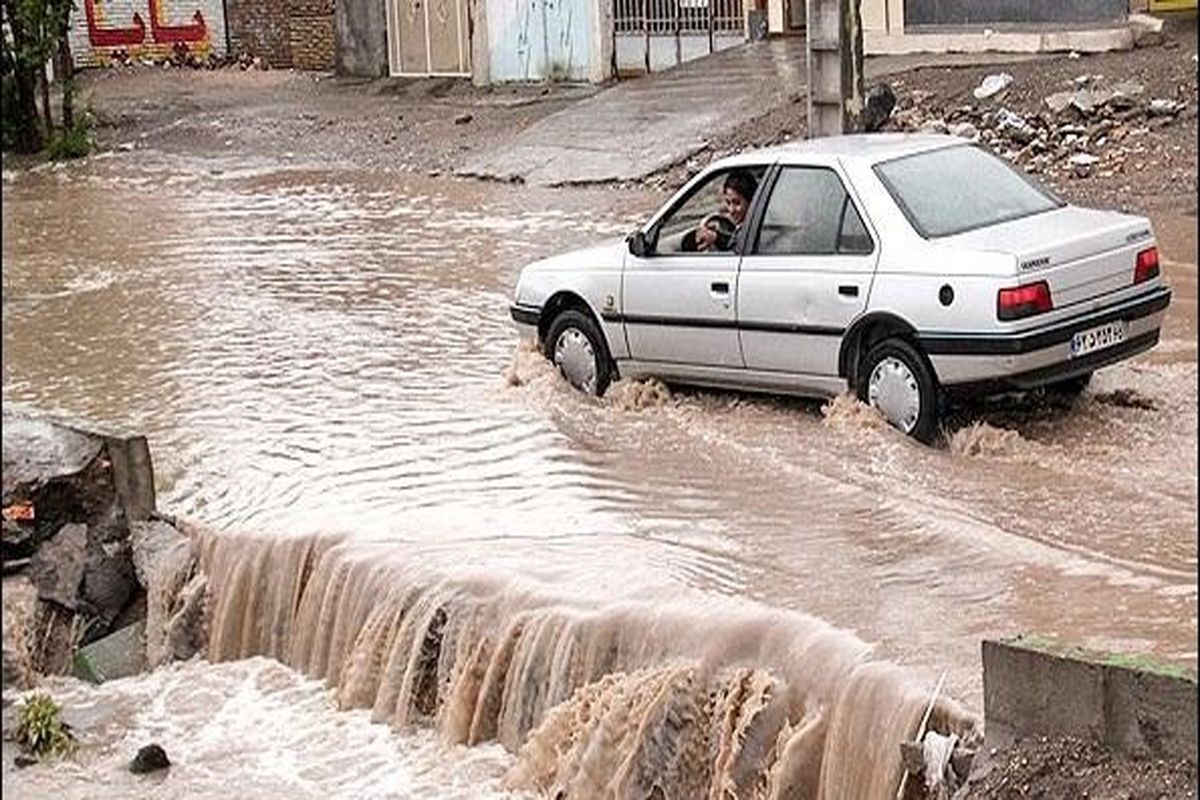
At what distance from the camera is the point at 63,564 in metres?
11.2

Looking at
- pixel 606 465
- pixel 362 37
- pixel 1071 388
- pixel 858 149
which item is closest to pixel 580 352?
pixel 606 465

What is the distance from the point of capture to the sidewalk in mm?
23891

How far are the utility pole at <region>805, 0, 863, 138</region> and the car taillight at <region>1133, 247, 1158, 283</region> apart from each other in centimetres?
818

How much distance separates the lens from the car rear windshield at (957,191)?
10.4m

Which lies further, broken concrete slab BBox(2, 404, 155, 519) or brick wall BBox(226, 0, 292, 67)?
brick wall BBox(226, 0, 292, 67)

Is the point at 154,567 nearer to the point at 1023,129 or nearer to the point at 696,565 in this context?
the point at 696,565

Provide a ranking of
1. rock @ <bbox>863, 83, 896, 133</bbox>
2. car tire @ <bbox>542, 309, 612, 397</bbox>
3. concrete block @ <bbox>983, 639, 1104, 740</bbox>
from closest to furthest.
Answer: concrete block @ <bbox>983, 639, 1104, 740</bbox>
car tire @ <bbox>542, 309, 612, 397</bbox>
rock @ <bbox>863, 83, 896, 133</bbox>

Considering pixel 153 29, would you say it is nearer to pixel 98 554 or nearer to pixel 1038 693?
pixel 98 554

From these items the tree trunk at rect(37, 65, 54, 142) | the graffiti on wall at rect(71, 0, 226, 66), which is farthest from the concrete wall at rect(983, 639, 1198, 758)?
the graffiti on wall at rect(71, 0, 226, 66)

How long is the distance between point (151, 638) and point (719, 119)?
14.8m

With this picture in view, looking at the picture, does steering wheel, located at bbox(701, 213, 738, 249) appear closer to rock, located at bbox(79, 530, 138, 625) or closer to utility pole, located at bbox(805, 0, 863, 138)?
rock, located at bbox(79, 530, 138, 625)

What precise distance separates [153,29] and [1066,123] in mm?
27129

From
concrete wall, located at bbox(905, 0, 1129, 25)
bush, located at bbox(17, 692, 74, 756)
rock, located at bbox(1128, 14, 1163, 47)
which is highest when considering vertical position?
concrete wall, located at bbox(905, 0, 1129, 25)

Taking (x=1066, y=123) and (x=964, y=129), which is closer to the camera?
(x=1066, y=123)
